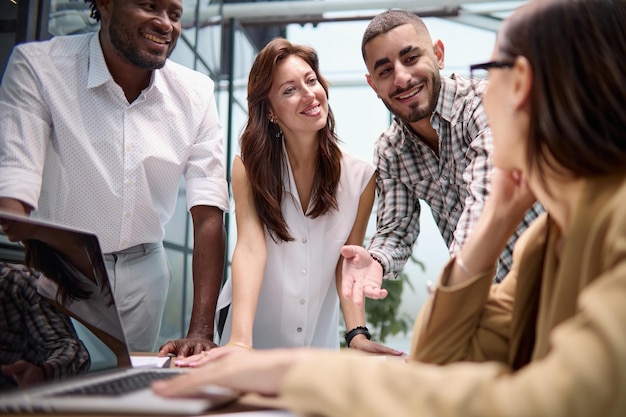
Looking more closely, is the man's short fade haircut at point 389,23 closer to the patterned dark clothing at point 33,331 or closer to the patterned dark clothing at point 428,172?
the patterned dark clothing at point 428,172

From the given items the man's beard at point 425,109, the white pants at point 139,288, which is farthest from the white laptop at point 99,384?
the man's beard at point 425,109

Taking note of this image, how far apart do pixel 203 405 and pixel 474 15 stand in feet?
18.4

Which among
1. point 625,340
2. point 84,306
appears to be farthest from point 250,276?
point 625,340

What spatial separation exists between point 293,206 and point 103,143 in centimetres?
74

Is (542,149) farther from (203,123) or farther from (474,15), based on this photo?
(474,15)

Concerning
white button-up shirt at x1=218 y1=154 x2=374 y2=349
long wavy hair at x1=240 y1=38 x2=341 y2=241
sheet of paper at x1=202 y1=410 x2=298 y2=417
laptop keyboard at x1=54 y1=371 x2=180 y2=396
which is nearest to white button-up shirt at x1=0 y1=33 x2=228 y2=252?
long wavy hair at x1=240 y1=38 x2=341 y2=241

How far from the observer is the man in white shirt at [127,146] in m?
2.07

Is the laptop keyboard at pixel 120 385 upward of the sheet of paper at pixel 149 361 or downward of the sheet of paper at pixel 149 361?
upward

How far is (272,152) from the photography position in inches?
96.4

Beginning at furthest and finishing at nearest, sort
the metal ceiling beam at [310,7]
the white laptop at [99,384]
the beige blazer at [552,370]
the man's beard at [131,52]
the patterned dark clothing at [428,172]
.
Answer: the metal ceiling beam at [310,7] < the man's beard at [131,52] < the patterned dark clothing at [428,172] < the white laptop at [99,384] < the beige blazer at [552,370]

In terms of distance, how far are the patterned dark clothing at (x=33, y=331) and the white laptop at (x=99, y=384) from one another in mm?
30

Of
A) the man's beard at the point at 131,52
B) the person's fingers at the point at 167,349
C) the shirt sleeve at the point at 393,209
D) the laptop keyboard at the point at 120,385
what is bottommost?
the person's fingers at the point at 167,349

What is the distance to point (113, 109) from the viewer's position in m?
2.20

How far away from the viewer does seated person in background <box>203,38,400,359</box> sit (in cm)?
224
